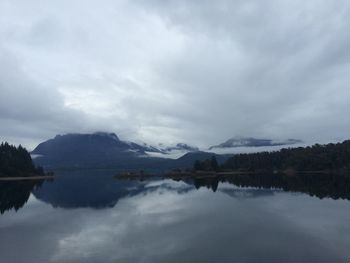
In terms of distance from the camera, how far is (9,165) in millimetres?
184250

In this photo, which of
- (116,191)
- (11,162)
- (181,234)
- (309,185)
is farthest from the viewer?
(11,162)

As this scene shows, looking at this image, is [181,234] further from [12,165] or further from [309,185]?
[12,165]

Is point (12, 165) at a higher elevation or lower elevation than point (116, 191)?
higher

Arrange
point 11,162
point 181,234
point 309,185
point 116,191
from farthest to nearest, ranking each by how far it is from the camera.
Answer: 1. point 11,162
2. point 309,185
3. point 116,191
4. point 181,234

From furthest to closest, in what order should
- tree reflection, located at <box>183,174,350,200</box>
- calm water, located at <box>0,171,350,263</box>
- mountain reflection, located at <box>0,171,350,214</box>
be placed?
tree reflection, located at <box>183,174,350,200</box>
mountain reflection, located at <box>0,171,350,214</box>
calm water, located at <box>0,171,350,263</box>

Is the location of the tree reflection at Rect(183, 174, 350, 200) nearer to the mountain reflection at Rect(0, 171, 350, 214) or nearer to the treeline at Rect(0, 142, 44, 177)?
the mountain reflection at Rect(0, 171, 350, 214)

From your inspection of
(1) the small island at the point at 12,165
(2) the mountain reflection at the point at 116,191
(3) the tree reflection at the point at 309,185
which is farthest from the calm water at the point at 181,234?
(1) the small island at the point at 12,165

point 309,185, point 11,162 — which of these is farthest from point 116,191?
point 11,162

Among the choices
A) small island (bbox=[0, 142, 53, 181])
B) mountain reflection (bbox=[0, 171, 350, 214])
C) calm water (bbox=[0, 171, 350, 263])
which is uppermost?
small island (bbox=[0, 142, 53, 181])

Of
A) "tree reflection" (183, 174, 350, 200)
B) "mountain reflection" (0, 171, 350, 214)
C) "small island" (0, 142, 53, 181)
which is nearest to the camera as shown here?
"mountain reflection" (0, 171, 350, 214)

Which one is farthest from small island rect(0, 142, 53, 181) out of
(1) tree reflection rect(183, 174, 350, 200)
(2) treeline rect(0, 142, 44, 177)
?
(1) tree reflection rect(183, 174, 350, 200)

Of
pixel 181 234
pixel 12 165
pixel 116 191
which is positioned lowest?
pixel 181 234

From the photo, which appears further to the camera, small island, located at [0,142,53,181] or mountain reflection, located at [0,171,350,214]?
small island, located at [0,142,53,181]

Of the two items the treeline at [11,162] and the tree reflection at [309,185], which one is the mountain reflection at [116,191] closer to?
the tree reflection at [309,185]
